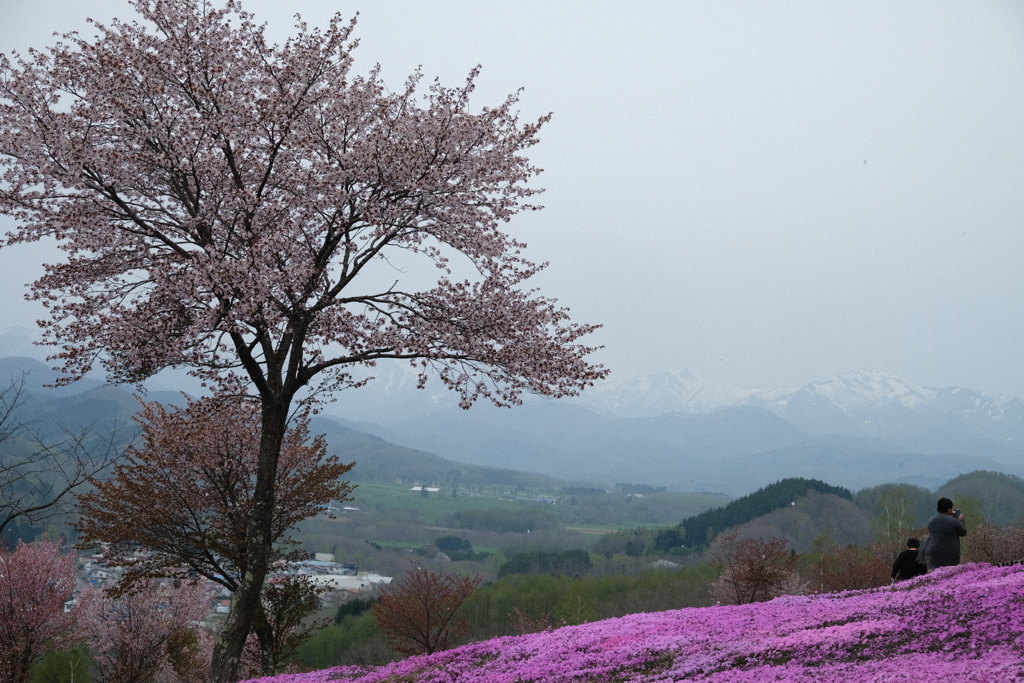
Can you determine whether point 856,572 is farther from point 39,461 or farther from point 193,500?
point 39,461

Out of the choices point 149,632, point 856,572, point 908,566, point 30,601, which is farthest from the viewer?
point 856,572

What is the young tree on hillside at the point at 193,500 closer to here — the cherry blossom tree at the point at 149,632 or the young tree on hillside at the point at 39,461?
the young tree on hillside at the point at 39,461

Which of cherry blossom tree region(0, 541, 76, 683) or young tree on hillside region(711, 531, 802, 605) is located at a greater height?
cherry blossom tree region(0, 541, 76, 683)

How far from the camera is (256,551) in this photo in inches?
617

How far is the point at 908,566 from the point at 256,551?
1549 cm

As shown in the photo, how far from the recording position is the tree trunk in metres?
15.7

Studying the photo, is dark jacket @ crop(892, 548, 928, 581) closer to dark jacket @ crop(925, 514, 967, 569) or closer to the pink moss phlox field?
dark jacket @ crop(925, 514, 967, 569)

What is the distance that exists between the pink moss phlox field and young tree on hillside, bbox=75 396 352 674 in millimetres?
11774

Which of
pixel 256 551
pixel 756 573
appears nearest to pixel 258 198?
pixel 256 551

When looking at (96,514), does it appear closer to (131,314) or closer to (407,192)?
(131,314)

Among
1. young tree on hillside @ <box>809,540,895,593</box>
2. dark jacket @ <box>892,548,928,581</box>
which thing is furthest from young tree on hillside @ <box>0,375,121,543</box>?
young tree on hillside @ <box>809,540,895,593</box>

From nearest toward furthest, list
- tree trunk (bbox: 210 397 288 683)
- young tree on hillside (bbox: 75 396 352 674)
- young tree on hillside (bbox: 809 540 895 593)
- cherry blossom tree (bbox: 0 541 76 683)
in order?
1. tree trunk (bbox: 210 397 288 683)
2. young tree on hillside (bbox: 75 396 352 674)
3. cherry blossom tree (bbox: 0 541 76 683)
4. young tree on hillside (bbox: 809 540 895 593)

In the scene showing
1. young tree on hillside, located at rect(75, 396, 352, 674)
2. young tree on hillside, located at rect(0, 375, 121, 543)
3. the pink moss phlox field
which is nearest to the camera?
the pink moss phlox field

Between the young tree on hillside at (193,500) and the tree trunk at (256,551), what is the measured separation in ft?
27.8
